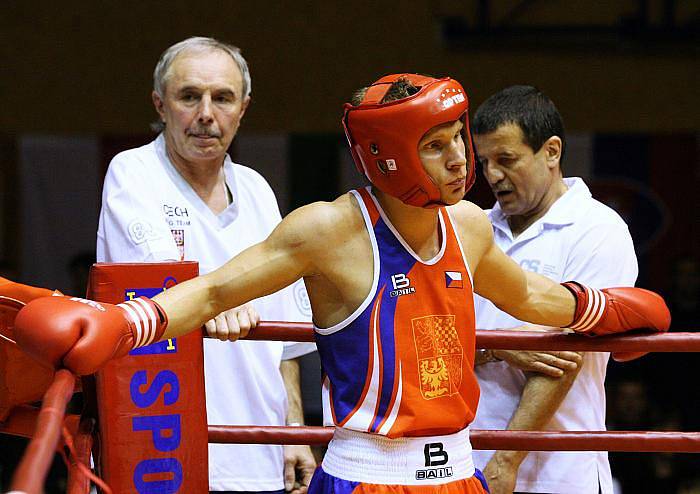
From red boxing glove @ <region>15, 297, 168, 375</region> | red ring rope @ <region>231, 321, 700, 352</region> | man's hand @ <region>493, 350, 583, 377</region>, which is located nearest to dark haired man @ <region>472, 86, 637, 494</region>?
man's hand @ <region>493, 350, 583, 377</region>

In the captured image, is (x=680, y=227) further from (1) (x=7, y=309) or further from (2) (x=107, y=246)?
(1) (x=7, y=309)

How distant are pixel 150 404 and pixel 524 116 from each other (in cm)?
120

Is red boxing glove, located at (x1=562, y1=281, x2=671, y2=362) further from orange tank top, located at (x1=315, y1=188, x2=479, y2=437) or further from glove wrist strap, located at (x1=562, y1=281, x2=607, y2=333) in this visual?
orange tank top, located at (x1=315, y1=188, x2=479, y2=437)

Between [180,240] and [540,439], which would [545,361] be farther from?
[180,240]

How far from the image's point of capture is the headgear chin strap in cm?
194

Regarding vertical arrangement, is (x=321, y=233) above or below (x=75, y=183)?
below

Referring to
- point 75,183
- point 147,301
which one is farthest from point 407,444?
point 75,183

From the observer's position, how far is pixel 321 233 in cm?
200

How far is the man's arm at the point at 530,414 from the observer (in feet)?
8.07

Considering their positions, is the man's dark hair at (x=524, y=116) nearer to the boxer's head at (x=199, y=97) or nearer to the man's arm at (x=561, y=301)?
the man's arm at (x=561, y=301)

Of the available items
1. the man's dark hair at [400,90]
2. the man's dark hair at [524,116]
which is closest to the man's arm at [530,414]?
the man's dark hair at [524,116]

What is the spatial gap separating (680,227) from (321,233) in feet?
15.9

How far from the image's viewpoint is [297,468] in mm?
2754

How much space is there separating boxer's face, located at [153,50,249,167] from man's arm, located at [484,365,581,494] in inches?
40.6
